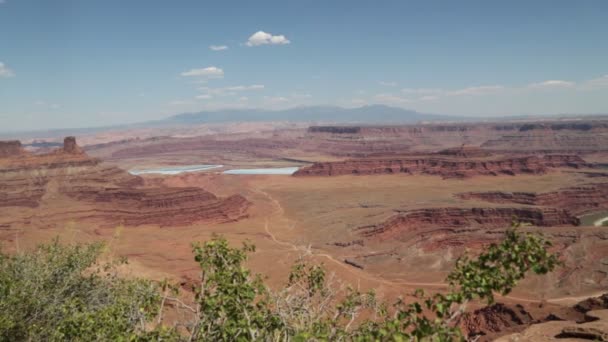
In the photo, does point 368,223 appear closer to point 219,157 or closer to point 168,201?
Result: point 168,201

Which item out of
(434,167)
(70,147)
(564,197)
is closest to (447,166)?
(434,167)

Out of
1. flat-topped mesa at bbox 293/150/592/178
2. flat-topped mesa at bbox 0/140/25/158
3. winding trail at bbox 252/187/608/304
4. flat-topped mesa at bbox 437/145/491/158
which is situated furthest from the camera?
flat-topped mesa at bbox 437/145/491/158

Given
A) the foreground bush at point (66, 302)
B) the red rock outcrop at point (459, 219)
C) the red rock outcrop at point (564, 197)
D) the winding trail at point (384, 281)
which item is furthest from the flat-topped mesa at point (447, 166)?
the foreground bush at point (66, 302)

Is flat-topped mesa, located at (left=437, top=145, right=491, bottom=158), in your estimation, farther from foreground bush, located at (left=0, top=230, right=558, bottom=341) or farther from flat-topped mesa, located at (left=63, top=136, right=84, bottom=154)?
foreground bush, located at (left=0, top=230, right=558, bottom=341)

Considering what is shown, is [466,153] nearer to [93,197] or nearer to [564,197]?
[564,197]

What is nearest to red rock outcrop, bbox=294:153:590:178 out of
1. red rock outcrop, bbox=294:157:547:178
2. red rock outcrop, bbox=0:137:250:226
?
red rock outcrop, bbox=294:157:547:178

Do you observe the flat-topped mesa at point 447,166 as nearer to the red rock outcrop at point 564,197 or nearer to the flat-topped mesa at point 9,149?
the red rock outcrop at point 564,197
